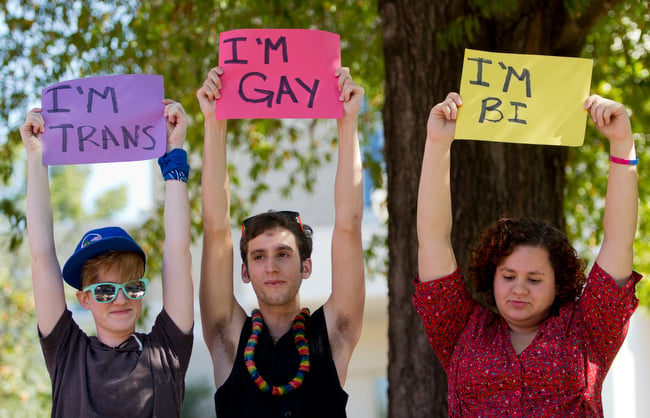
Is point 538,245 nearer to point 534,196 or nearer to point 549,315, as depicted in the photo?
point 549,315

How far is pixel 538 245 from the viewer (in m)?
2.83

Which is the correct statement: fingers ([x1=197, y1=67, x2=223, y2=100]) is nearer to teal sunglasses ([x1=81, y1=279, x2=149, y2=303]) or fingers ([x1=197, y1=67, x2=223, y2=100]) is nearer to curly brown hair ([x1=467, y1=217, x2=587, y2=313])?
teal sunglasses ([x1=81, y1=279, x2=149, y2=303])

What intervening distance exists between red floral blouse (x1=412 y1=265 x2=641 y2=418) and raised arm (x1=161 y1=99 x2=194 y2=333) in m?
0.83

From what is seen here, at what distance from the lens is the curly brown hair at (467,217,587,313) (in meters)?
2.84

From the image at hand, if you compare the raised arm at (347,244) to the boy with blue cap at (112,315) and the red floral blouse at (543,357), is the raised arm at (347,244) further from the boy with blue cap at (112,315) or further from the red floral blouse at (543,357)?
the boy with blue cap at (112,315)

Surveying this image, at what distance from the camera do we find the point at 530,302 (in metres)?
2.73

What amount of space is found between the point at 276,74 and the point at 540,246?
114 centimetres

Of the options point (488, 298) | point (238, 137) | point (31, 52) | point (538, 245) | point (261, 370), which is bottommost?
point (261, 370)

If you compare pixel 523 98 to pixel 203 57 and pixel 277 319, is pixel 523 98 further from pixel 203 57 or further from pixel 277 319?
pixel 203 57

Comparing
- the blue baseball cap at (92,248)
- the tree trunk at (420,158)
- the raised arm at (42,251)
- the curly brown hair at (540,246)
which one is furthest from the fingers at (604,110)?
the raised arm at (42,251)

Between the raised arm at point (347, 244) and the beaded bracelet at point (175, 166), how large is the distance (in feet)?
1.86

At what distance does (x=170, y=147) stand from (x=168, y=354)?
771 millimetres

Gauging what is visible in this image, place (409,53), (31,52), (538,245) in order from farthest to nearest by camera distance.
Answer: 1. (31,52)
2. (409,53)
3. (538,245)

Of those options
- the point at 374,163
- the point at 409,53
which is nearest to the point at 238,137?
the point at 374,163
